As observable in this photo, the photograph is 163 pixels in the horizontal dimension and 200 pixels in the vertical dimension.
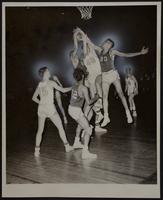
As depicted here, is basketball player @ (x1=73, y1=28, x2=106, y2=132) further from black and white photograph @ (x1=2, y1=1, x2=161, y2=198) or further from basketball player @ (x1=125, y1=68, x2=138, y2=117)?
basketball player @ (x1=125, y1=68, x2=138, y2=117)

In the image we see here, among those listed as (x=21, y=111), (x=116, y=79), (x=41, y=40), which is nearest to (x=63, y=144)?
(x=21, y=111)

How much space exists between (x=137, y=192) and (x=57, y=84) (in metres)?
0.59

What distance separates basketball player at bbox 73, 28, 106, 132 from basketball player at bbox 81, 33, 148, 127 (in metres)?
0.02

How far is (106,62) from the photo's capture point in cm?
159

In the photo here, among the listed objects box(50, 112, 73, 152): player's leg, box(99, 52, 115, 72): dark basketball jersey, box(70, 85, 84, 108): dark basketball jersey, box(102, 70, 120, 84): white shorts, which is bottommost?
box(50, 112, 73, 152): player's leg

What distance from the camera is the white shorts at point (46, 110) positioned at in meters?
1.59

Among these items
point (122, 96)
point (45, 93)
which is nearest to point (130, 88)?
point (122, 96)

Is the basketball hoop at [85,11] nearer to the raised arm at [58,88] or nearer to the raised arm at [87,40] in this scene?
the raised arm at [87,40]

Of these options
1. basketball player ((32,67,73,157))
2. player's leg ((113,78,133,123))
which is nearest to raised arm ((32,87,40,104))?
basketball player ((32,67,73,157))

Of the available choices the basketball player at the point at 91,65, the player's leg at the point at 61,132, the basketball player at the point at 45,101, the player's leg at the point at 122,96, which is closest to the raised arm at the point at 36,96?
the basketball player at the point at 45,101

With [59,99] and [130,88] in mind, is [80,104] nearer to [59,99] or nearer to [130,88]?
[59,99]

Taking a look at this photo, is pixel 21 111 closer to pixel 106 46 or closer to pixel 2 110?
pixel 2 110

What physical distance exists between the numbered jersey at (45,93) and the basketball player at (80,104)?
9cm

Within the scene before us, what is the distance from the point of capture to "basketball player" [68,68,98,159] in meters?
1.58
